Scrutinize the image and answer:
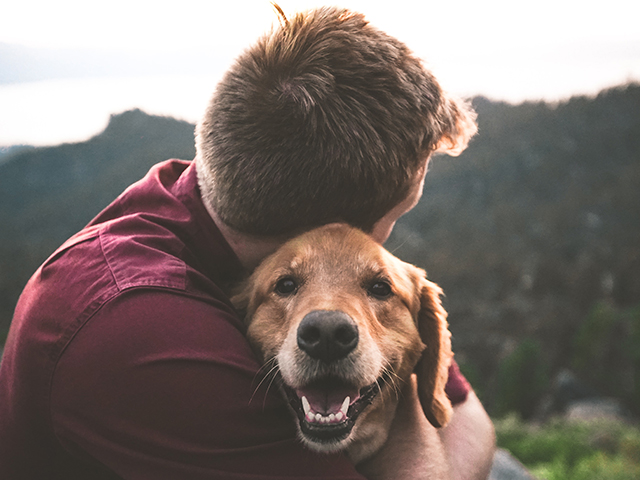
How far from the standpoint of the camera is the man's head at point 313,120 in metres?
2.15

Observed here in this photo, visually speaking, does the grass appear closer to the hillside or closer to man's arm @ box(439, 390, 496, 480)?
man's arm @ box(439, 390, 496, 480)

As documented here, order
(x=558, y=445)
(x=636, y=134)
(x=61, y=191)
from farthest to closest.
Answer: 1. (x=636, y=134)
2. (x=61, y=191)
3. (x=558, y=445)

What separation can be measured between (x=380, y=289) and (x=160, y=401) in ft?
4.26

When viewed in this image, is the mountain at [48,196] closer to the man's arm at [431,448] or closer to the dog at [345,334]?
the dog at [345,334]

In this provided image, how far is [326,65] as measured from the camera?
2.16 meters

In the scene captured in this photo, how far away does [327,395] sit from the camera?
2.29 metres

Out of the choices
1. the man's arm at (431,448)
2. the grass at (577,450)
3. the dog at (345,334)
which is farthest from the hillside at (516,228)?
the man's arm at (431,448)

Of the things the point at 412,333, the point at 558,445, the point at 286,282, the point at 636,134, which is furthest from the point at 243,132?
the point at 636,134

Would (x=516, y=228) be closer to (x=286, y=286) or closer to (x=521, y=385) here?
(x=521, y=385)

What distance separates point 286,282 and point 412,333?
29.6 inches

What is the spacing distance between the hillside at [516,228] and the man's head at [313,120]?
1448 cm

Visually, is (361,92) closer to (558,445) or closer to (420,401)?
(420,401)

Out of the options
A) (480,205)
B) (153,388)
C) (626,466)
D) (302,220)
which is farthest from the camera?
(480,205)

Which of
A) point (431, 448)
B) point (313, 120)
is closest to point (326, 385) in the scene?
point (431, 448)
